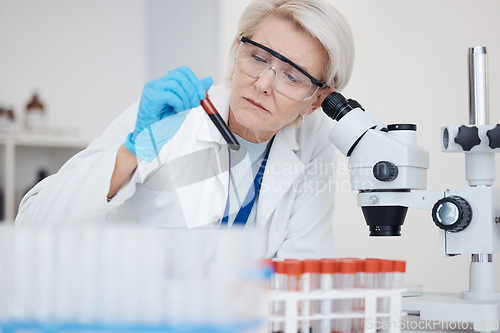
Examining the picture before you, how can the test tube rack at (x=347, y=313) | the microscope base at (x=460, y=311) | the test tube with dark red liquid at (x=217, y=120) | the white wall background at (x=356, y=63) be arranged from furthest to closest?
the white wall background at (x=356, y=63)
the test tube with dark red liquid at (x=217, y=120)
the microscope base at (x=460, y=311)
the test tube rack at (x=347, y=313)

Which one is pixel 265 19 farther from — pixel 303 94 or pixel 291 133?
pixel 291 133

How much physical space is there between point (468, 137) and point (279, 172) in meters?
0.59

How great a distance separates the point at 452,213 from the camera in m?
1.12

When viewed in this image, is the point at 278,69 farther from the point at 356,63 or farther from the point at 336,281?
the point at 356,63

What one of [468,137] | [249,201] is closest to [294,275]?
[468,137]

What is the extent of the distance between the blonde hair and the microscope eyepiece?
269mm

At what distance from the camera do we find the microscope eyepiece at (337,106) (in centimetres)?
126

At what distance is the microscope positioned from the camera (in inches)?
43.9

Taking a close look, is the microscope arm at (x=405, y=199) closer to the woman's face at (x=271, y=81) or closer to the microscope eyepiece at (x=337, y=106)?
the microscope eyepiece at (x=337, y=106)

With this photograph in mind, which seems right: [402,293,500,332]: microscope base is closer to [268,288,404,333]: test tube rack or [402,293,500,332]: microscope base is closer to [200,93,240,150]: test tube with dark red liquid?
[268,288,404,333]: test tube rack

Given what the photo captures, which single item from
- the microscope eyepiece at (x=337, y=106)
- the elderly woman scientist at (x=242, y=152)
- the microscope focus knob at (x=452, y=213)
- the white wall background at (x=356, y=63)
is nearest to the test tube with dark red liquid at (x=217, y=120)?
the elderly woman scientist at (x=242, y=152)

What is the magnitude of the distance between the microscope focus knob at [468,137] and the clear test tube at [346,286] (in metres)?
0.43

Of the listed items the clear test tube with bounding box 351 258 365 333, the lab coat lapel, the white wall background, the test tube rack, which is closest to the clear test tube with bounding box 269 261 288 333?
the test tube rack

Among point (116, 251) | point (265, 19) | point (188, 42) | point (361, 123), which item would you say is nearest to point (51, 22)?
point (188, 42)
